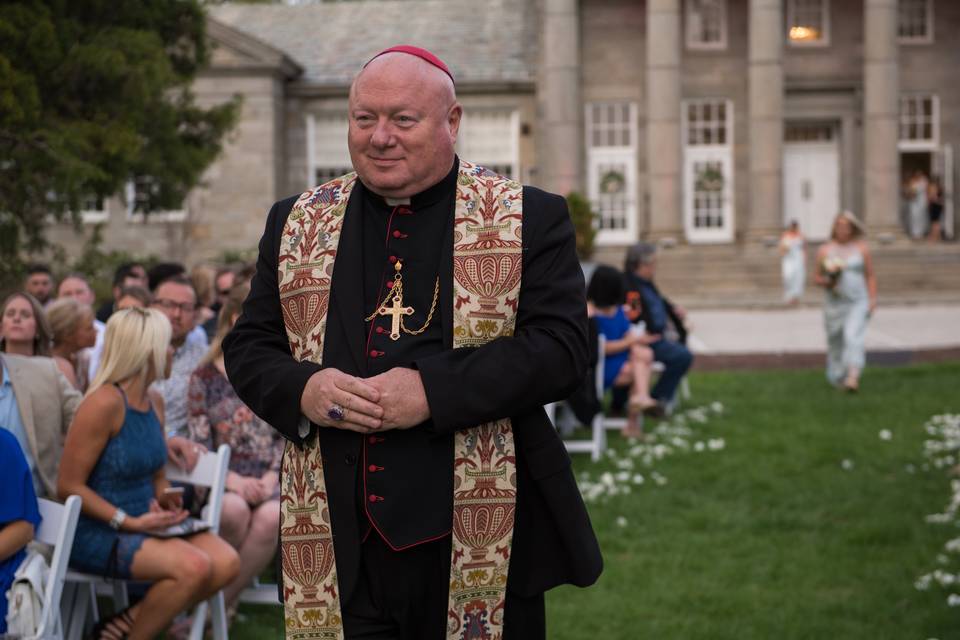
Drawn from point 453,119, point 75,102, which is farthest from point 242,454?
point 75,102

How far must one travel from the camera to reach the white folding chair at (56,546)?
16.8 feet

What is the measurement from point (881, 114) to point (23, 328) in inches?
1286

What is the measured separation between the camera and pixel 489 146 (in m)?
40.2

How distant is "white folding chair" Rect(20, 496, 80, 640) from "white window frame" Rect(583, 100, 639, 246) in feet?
111

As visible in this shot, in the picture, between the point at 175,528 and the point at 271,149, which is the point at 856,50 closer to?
the point at 271,149

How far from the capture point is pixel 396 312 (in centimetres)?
352

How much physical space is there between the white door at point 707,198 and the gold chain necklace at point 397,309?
3590cm

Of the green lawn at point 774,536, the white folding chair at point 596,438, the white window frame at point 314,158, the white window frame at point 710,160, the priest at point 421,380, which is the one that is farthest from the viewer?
the white window frame at point 314,158

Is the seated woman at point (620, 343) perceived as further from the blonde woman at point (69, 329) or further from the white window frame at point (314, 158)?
the white window frame at point (314, 158)

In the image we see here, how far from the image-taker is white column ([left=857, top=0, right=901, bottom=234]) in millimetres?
35844

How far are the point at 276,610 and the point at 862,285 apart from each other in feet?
33.3

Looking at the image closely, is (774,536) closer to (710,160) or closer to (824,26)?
(710,160)

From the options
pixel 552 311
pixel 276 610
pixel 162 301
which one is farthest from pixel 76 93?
pixel 552 311

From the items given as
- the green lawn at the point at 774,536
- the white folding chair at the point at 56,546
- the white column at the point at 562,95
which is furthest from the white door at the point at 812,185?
the white folding chair at the point at 56,546
